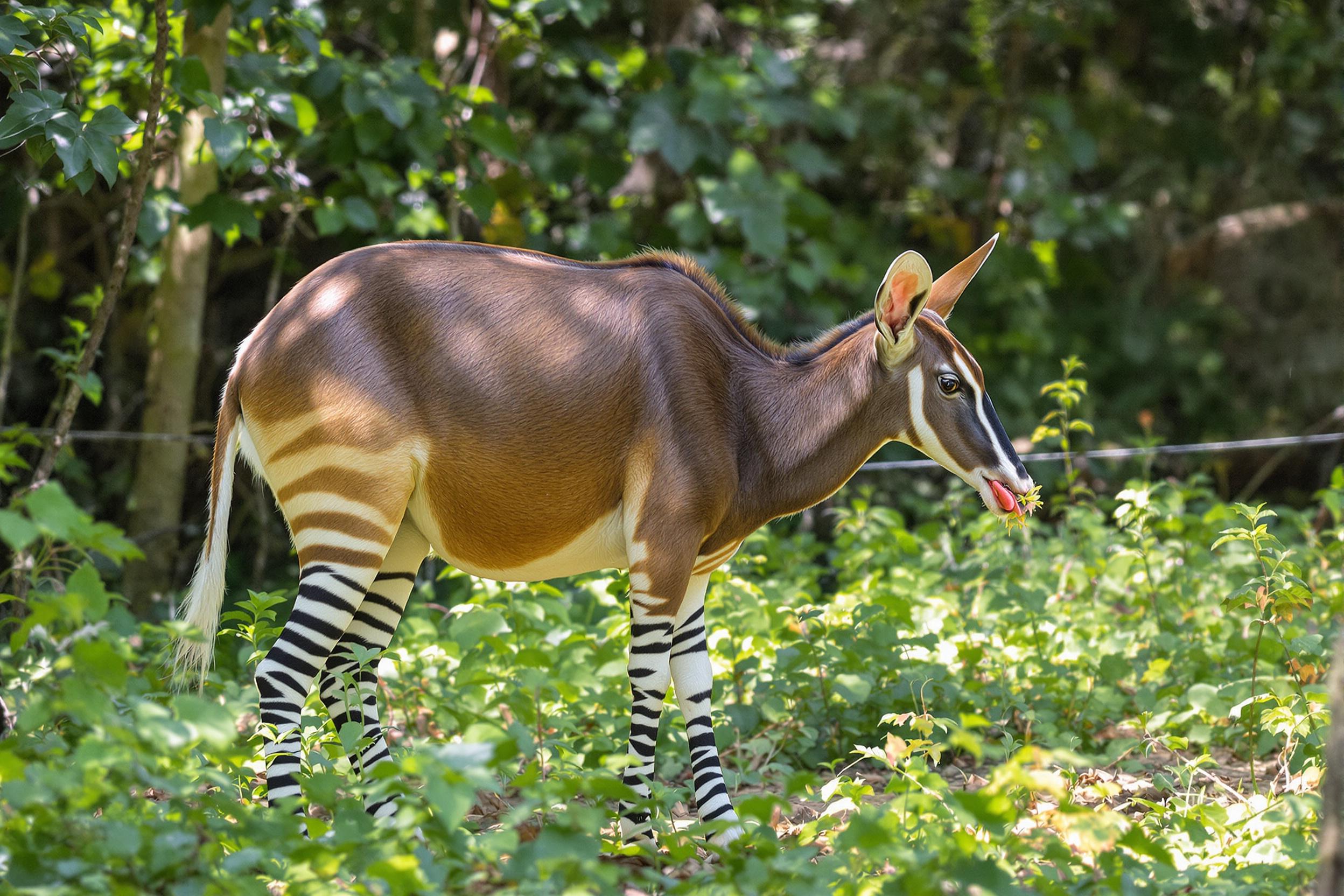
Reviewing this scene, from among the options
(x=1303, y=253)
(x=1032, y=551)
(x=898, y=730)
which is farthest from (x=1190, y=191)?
(x=898, y=730)

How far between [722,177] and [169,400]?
3972 mm

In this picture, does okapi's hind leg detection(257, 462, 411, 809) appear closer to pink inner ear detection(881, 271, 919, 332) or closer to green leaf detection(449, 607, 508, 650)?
green leaf detection(449, 607, 508, 650)

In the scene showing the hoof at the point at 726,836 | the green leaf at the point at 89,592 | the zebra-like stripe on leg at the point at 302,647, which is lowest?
the hoof at the point at 726,836

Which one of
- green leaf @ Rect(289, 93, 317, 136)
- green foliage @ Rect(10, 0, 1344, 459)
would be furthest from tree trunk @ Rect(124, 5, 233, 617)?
green leaf @ Rect(289, 93, 317, 136)

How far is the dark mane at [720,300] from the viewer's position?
4242 millimetres

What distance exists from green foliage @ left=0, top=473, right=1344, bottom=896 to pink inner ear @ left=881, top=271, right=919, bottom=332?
1.26 metres

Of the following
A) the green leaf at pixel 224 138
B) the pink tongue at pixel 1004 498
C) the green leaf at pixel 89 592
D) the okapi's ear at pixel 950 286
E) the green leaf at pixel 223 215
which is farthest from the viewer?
the green leaf at pixel 223 215


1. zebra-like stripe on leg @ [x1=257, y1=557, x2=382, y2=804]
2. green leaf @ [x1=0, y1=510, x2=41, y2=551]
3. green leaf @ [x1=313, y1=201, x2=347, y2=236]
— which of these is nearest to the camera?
green leaf @ [x1=0, y1=510, x2=41, y2=551]

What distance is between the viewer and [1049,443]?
9.53 m

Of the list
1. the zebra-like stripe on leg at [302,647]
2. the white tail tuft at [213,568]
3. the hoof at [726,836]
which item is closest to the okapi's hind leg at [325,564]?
the zebra-like stripe on leg at [302,647]

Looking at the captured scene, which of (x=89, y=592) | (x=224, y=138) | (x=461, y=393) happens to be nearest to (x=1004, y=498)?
(x=461, y=393)

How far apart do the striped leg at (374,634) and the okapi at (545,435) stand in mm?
18

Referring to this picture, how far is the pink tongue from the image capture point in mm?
4016

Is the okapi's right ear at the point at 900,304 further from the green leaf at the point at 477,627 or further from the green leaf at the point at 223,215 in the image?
the green leaf at the point at 223,215
